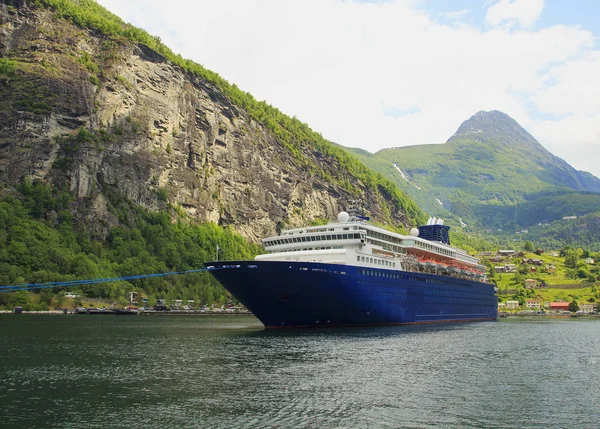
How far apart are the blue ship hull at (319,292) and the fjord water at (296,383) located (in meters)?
6.08

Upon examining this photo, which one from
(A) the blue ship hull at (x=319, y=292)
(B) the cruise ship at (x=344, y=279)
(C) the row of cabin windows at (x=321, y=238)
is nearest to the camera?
(A) the blue ship hull at (x=319, y=292)

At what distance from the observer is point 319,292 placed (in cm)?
6694

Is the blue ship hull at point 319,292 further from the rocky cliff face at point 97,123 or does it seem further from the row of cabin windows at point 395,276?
the rocky cliff face at point 97,123

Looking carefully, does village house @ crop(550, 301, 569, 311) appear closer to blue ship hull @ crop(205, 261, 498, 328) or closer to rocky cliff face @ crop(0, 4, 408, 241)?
rocky cliff face @ crop(0, 4, 408, 241)

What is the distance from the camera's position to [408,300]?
8388 centimetres

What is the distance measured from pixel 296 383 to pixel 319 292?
29481 millimetres

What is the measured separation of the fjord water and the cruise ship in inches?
249

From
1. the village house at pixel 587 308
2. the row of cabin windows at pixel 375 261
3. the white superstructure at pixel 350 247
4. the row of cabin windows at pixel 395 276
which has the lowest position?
the village house at pixel 587 308

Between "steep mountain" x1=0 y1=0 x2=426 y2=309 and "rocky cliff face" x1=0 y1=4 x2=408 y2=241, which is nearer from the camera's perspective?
"steep mountain" x1=0 y1=0 x2=426 y2=309

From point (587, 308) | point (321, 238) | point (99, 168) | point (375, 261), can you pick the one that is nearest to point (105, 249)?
point (99, 168)

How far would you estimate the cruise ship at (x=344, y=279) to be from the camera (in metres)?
65.6

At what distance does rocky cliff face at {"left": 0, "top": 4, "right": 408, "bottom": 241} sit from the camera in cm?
15962

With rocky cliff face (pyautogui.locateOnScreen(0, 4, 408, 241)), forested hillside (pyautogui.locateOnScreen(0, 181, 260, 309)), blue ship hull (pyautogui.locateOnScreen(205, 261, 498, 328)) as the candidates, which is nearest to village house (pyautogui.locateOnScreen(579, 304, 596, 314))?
forested hillside (pyautogui.locateOnScreen(0, 181, 260, 309))

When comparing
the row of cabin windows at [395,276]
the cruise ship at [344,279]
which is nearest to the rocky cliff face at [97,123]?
the cruise ship at [344,279]
